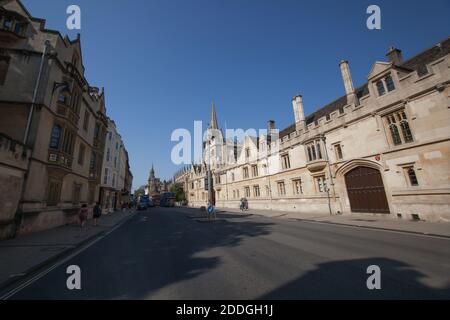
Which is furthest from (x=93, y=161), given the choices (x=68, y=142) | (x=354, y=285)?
(x=354, y=285)

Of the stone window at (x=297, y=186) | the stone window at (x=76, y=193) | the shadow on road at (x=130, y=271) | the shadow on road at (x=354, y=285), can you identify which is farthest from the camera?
the stone window at (x=297, y=186)

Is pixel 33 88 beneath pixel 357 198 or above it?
above

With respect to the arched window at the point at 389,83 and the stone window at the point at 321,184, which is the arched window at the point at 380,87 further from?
the stone window at the point at 321,184

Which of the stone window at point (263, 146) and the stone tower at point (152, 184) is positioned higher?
the stone tower at point (152, 184)

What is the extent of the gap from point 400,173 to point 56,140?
2566 cm

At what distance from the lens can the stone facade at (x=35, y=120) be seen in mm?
11062

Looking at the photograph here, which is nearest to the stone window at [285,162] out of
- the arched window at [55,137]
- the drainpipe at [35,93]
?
the arched window at [55,137]

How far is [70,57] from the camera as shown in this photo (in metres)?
16.4

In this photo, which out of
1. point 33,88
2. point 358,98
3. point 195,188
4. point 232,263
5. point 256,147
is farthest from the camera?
point 195,188

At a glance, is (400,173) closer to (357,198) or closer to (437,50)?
(357,198)

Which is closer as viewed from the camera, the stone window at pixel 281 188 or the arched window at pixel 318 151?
the arched window at pixel 318 151

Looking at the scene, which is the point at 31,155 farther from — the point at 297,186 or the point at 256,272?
the point at 297,186
